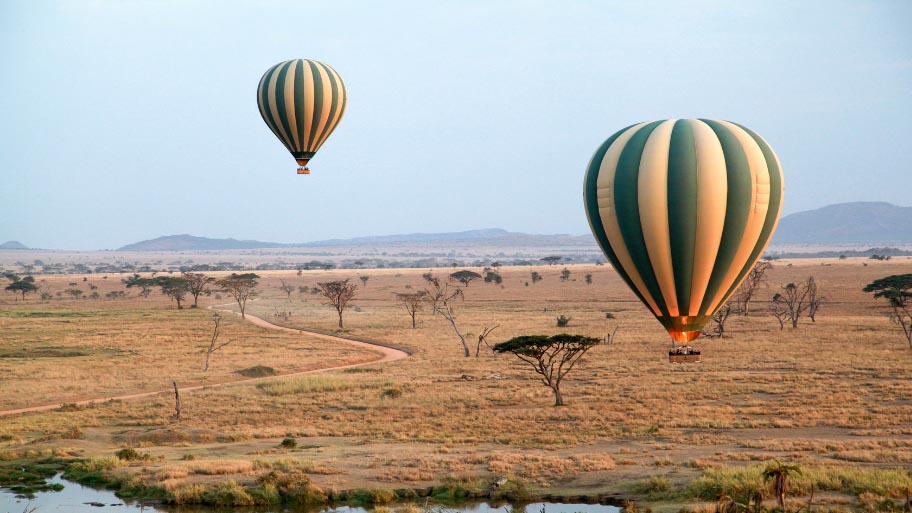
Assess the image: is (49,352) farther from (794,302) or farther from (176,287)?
(794,302)

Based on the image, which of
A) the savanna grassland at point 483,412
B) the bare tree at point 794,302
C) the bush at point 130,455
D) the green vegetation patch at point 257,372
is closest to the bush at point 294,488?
the savanna grassland at point 483,412

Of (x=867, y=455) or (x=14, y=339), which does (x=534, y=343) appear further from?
(x=14, y=339)

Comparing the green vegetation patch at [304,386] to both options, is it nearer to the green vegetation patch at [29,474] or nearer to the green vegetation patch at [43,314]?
the green vegetation patch at [29,474]

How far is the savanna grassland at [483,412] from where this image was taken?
81.9 ft

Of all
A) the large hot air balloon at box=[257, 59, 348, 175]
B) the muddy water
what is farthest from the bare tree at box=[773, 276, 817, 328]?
the muddy water

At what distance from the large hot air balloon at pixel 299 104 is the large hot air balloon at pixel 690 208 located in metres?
24.0

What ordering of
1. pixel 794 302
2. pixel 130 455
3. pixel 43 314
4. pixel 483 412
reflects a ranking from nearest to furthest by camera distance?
pixel 130 455, pixel 483 412, pixel 794 302, pixel 43 314

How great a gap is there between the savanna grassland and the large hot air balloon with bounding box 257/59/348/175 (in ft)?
38.1

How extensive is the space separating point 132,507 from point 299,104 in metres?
25.7

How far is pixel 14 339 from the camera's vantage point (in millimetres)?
61031

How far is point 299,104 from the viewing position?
1801 inches

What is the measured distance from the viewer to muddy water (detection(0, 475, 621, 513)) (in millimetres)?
22875

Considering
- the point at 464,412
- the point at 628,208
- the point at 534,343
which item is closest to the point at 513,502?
the point at 628,208

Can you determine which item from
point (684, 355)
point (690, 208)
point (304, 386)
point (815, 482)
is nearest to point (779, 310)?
point (304, 386)
